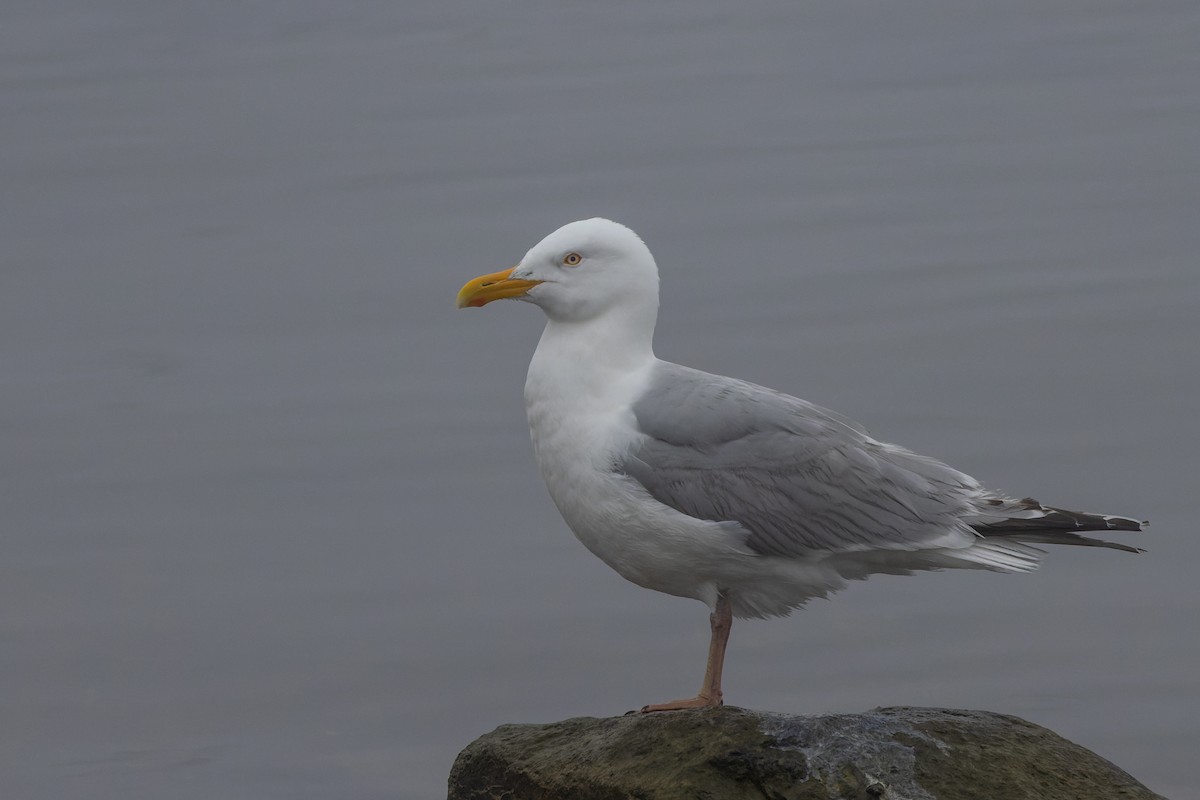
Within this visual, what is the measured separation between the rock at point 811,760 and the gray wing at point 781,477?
69 centimetres

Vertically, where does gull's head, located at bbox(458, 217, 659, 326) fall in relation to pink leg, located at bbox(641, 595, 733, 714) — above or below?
above

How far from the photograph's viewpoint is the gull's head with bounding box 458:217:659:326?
613 cm

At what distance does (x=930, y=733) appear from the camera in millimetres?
5379

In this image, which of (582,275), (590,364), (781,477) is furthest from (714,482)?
(582,275)

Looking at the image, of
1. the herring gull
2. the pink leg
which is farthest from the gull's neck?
the pink leg

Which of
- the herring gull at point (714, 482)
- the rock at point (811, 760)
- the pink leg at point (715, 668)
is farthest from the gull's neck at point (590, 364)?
the rock at point (811, 760)

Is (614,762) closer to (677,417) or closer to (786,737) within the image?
(786,737)

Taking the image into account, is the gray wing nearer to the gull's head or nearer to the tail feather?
the tail feather

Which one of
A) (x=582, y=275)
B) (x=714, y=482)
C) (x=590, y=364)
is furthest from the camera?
(x=582, y=275)

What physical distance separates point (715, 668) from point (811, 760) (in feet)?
2.65

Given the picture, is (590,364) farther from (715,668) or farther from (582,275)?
(715,668)

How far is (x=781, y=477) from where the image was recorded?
5.88 m

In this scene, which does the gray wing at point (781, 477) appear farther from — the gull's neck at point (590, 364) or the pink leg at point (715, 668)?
the pink leg at point (715, 668)

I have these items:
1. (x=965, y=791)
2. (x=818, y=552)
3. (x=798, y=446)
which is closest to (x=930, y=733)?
(x=965, y=791)
